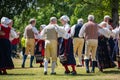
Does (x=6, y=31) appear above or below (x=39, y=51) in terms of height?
above

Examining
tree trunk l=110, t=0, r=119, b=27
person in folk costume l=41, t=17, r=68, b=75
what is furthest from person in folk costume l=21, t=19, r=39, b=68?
tree trunk l=110, t=0, r=119, b=27

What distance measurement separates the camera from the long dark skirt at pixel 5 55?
15820 millimetres

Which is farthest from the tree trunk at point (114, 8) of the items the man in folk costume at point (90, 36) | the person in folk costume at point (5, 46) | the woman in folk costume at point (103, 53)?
the person in folk costume at point (5, 46)

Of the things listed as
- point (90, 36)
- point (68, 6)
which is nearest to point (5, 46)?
point (90, 36)

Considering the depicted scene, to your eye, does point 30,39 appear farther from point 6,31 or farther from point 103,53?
point 103,53

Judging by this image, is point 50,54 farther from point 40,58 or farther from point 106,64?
point 40,58

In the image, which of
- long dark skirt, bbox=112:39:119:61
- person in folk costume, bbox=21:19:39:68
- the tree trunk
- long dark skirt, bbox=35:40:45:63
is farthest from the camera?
the tree trunk

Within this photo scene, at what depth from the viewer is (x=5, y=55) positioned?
16.0 metres

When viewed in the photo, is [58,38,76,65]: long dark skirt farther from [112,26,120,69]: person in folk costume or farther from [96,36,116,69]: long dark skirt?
[112,26,120,69]: person in folk costume

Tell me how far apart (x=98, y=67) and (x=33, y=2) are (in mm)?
28027

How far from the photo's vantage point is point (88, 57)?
1628 cm

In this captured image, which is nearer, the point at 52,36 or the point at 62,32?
the point at 62,32

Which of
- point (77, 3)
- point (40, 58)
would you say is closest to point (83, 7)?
point (77, 3)

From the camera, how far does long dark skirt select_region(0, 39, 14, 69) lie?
15.8 metres
